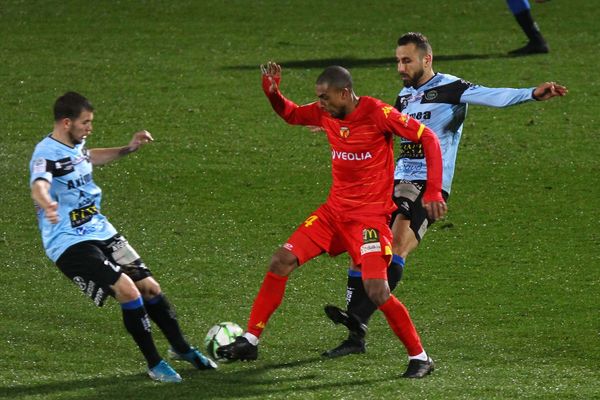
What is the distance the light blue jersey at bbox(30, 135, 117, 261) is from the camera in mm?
9234

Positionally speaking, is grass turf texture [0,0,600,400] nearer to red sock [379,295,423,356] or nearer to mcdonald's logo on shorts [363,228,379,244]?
red sock [379,295,423,356]

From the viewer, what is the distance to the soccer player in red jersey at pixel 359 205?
9.49m

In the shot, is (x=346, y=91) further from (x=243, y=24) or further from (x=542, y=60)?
(x=243, y=24)

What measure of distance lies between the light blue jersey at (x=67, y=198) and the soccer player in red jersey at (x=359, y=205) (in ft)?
4.48

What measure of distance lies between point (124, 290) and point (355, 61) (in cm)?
1128

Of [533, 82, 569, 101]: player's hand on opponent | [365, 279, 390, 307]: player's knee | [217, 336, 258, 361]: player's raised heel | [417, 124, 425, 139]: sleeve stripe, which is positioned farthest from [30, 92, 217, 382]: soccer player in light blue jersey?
[533, 82, 569, 101]: player's hand on opponent

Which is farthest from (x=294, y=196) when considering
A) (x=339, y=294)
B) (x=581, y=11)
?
(x=581, y=11)

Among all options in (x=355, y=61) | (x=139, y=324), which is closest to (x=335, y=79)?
(x=139, y=324)

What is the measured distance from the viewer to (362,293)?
34.1ft

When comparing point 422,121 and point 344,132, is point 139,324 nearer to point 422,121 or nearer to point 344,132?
point 344,132

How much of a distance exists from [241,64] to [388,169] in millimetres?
10495

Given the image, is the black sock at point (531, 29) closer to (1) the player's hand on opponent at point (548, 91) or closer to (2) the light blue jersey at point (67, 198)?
(1) the player's hand on opponent at point (548, 91)

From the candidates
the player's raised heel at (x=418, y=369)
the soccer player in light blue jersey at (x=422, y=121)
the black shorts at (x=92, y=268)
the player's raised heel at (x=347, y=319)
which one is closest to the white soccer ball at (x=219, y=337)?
the player's raised heel at (x=347, y=319)

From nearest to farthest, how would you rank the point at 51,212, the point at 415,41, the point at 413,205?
1. the point at 51,212
2. the point at 413,205
3. the point at 415,41
